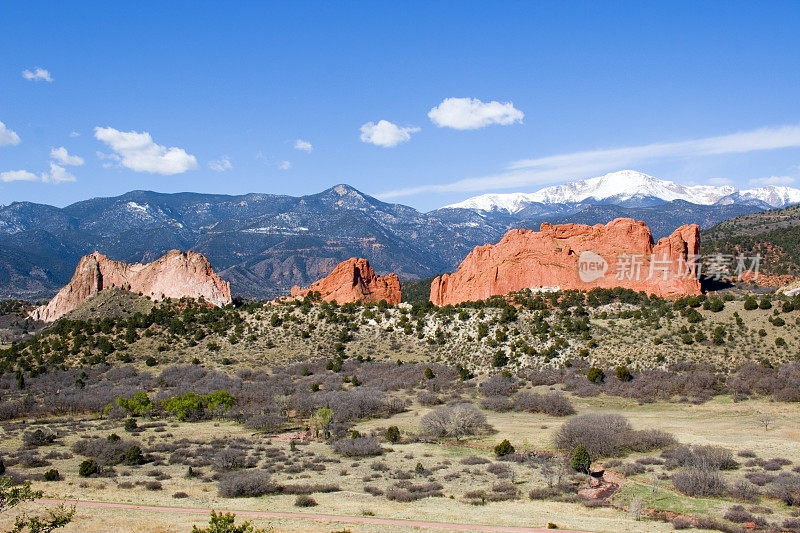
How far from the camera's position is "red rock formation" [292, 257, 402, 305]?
8744 centimetres

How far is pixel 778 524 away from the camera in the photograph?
21.0 meters

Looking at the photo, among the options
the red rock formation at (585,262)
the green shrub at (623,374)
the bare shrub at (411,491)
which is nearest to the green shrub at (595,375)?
the green shrub at (623,374)

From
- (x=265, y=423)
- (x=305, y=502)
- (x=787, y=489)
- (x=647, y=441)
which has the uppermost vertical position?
(x=787, y=489)

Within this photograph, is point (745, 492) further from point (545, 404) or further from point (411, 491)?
point (545, 404)

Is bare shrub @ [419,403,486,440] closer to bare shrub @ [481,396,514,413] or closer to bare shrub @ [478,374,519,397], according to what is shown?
bare shrub @ [481,396,514,413]

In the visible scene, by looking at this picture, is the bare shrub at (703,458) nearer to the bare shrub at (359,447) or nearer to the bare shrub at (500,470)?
the bare shrub at (500,470)

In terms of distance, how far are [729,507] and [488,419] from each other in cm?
2124

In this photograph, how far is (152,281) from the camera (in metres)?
92.6

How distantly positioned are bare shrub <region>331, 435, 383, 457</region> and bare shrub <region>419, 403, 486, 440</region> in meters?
5.08

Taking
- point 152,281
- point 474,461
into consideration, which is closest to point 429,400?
point 474,461

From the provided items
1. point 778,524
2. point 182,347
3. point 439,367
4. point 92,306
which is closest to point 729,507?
point 778,524

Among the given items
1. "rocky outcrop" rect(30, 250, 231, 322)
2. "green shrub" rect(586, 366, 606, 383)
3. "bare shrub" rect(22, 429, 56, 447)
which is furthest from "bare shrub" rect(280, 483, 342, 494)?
"rocky outcrop" rect(30, 250, 231, 322)

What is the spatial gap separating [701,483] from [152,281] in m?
84.2

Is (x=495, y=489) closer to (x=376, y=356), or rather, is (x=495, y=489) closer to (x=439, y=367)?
(x=439, y=367)
